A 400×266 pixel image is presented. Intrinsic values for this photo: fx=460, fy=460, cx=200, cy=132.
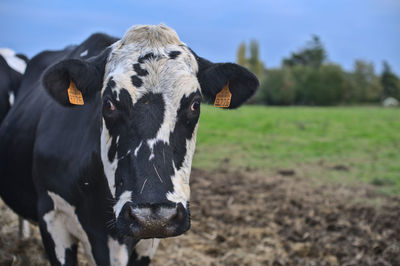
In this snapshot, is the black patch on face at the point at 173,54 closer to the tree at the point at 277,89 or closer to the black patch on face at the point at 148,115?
the black patch on face at the point at 148,115

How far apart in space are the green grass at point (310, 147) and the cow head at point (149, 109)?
661cm

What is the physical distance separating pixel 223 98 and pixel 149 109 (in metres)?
0.79

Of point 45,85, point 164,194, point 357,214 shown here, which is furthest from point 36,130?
point 357,214

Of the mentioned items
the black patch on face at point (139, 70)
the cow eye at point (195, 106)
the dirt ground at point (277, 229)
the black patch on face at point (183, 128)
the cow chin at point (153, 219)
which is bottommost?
the dirt ground at point (277, 229)

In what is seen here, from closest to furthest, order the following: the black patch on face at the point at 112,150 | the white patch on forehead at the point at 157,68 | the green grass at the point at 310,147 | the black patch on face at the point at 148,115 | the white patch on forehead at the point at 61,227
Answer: the black patch on face at the point at 148,115
the white patch on forehead at the point at 157,68
the black patch on face at the point at 112,150
the white patch on forehead at the point at 61,227
the green grass at the point at 310,147

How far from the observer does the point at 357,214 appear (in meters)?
6.78

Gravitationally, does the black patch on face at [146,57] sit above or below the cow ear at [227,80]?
above

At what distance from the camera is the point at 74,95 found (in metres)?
3.02

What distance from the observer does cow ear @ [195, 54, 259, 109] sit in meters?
3.05

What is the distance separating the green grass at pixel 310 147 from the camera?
33.4ft

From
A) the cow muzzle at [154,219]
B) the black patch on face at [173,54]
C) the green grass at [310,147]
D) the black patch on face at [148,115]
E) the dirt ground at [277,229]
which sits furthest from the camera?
the green grass at [310,147]

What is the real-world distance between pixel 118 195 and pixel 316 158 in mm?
9741

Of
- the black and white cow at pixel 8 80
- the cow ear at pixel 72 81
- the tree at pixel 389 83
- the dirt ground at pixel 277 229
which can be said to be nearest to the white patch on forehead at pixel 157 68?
the cow ear at pixel 72 81

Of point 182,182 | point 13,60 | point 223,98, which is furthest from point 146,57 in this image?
point 13,60
